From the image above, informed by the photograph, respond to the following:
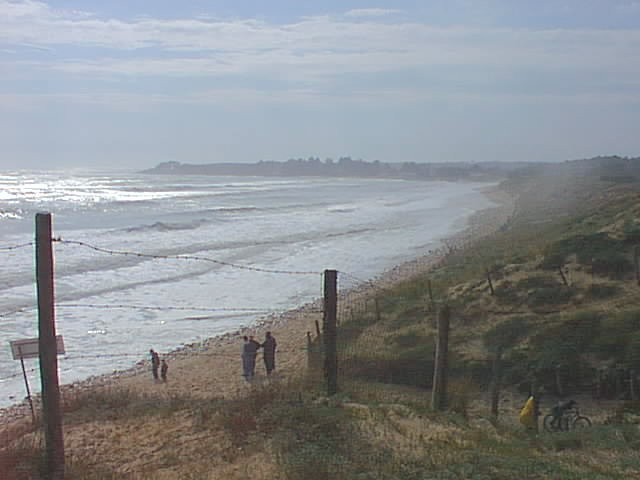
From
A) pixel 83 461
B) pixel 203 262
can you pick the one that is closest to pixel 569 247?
pixel 83 461

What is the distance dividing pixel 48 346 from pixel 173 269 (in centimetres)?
2869

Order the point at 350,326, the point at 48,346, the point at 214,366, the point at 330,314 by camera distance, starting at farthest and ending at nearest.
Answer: the point at 350,326, the point at 214,366, the point at 330,314, the point at 48,346

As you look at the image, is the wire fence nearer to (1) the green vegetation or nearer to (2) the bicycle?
(1) the green vegetation

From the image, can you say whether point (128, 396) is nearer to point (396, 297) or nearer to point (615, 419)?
point (615, 419)

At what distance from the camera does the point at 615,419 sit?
9.88 m

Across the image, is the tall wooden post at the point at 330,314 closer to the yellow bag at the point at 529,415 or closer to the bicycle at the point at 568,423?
the yellow bag at the point at 529,415

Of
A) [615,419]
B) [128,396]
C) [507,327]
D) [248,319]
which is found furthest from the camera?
[248,319]

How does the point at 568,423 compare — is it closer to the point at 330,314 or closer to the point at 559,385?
the point at 559,385

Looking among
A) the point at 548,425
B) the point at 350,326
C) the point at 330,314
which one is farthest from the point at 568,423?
the point at 350,326

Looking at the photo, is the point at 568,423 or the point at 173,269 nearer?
the point at 568,423

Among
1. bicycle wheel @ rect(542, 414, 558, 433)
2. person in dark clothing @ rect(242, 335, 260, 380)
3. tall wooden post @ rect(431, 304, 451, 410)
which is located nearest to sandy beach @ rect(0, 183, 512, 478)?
person in dark clothing @ rect(242, 335, 260, 380)

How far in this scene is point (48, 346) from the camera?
676 cm

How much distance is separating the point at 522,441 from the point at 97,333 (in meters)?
17.2

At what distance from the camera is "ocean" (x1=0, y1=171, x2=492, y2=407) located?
2183 centimetres
